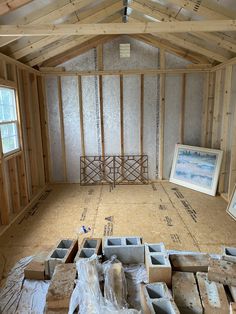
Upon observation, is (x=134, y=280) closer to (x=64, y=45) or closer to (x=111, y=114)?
(x=111, y=114)

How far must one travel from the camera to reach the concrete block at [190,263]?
2.35 meters

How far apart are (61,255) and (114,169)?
3.34 meters

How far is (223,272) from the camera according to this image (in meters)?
2.14

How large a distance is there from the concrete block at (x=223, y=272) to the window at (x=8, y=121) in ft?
11.1

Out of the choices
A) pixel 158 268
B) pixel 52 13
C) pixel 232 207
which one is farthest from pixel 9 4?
pixel 232 207

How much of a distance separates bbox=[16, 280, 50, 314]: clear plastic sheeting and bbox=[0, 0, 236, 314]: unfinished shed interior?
0.21ft

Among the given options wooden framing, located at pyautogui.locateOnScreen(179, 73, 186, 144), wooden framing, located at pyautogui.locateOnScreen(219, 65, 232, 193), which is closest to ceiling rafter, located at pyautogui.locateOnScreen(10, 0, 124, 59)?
wooden framing, located at pyautogui.locateOnScreen(179, 73, 186, 144)

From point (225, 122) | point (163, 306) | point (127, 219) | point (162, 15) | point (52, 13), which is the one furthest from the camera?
point (225, 122)

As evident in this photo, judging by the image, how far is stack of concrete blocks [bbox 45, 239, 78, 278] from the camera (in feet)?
7.99

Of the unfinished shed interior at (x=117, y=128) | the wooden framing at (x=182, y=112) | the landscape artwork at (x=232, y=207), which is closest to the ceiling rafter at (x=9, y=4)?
the unfinished shed interior at (x=117, y=128)

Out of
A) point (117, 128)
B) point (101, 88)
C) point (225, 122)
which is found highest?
point (101, 88)

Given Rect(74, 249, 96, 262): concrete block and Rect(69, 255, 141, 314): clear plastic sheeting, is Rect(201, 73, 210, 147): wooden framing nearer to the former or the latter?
Rect(74, 249, 96, 262): concrete block

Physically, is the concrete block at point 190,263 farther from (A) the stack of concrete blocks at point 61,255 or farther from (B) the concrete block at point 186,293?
(A) the stack of concrete blocks at point 61,255

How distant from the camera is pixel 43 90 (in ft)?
18.1
